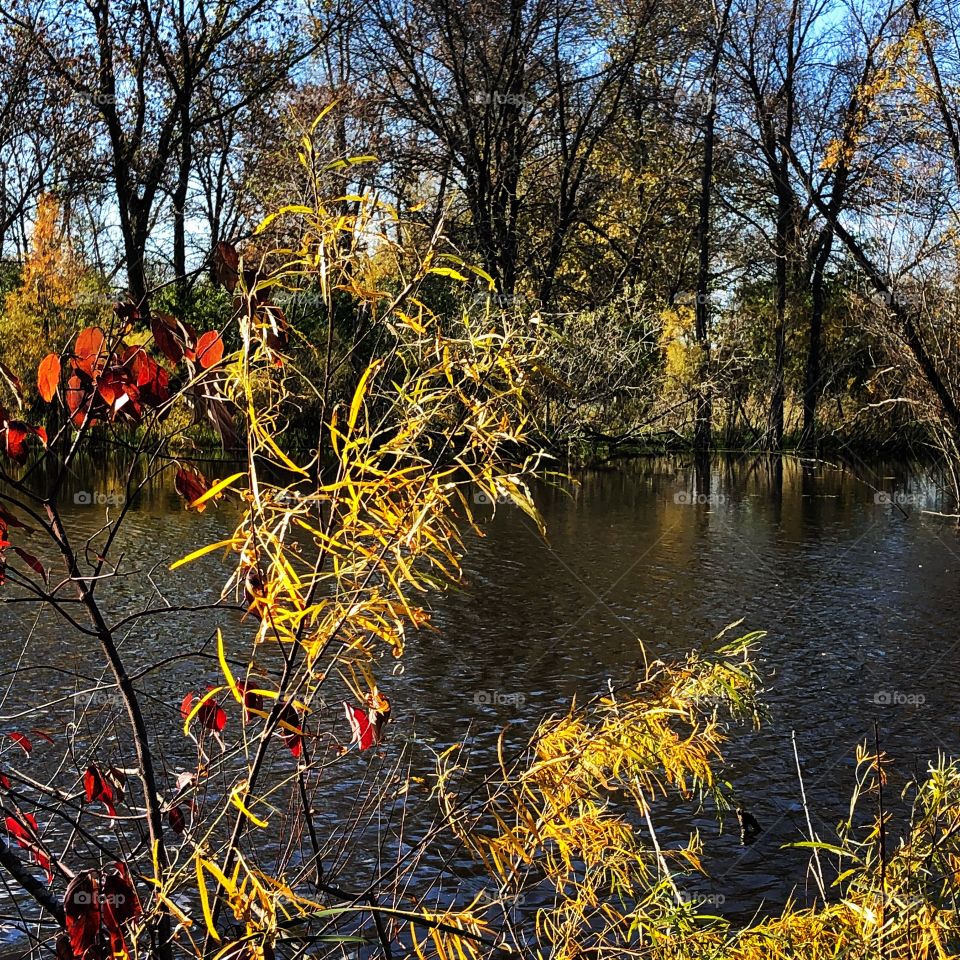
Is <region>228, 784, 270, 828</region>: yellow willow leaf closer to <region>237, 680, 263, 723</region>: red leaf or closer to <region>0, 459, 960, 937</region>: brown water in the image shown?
<region>237, 680, 263, 723</region>: red leaf

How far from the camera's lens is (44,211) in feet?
81.4

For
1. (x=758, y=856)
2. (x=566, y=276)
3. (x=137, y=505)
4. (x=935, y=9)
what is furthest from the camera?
(x=566, y=276)

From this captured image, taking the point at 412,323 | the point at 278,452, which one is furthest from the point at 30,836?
the point at 412,323

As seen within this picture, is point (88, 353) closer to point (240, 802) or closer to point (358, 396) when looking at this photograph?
point (358, 396)

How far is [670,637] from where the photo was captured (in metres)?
9.66

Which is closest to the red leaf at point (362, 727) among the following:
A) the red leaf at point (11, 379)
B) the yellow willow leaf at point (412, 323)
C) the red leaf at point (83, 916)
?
the red leaf at point (83, 916)

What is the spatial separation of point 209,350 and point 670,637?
7.93m

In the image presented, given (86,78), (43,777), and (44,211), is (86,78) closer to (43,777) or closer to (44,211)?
(44,211)

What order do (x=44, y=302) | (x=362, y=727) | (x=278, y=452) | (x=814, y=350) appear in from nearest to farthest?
(x=278, y=452) → (x=362, y=727) → (x=44, y=302) → (x=814, y=350)

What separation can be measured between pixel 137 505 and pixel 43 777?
34.6 feet

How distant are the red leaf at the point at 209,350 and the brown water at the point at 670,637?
45.5 inches

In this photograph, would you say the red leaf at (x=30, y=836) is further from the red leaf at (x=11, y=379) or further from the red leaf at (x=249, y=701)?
the red leaf at (x=11, y=379)

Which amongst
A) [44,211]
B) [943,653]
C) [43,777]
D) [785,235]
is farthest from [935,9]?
[43,777]

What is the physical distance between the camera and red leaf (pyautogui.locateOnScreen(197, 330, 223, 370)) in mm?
2123
